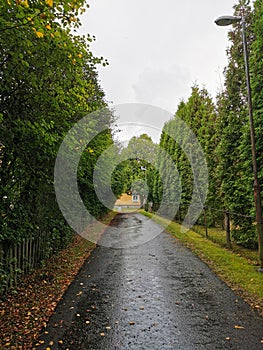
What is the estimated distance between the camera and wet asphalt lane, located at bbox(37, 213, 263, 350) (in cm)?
345

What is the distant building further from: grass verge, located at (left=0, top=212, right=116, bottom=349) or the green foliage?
the green foliage

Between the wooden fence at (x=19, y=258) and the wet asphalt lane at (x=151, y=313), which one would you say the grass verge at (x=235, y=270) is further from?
the wooden fence at (x=19, y=258)

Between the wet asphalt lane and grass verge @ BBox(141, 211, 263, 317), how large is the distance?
20cm

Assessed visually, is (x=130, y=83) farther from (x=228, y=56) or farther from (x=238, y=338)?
(x=238, y=338)

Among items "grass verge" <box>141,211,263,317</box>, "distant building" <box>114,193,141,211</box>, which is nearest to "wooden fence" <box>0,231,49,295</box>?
"grass verge" <box>141,211,263,317</box>

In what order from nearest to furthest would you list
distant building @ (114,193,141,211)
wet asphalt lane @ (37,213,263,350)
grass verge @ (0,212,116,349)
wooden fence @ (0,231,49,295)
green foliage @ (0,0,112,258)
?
wet asphalt lane @ (37,213,263,350)
grass verge @ (0,212,116,349)
green foliage @ (0,0,112,258)
wooden fence @ (0,231,49,295)
distant building @ (114,193,141,211)

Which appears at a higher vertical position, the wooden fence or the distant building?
the wooden fence

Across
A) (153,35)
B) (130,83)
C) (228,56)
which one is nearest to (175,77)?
(130,83)

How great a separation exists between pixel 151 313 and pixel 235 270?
117 inches

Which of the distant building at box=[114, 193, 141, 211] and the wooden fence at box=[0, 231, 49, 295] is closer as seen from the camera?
the wooden fence at box=[0, 231, 49, 295]

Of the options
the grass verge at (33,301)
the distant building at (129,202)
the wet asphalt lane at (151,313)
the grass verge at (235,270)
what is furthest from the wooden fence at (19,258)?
the distant building at (129,202)

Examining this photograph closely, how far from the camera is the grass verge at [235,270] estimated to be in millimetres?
4925

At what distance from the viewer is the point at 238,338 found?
3.46 metres

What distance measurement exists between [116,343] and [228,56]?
9.17 metres
